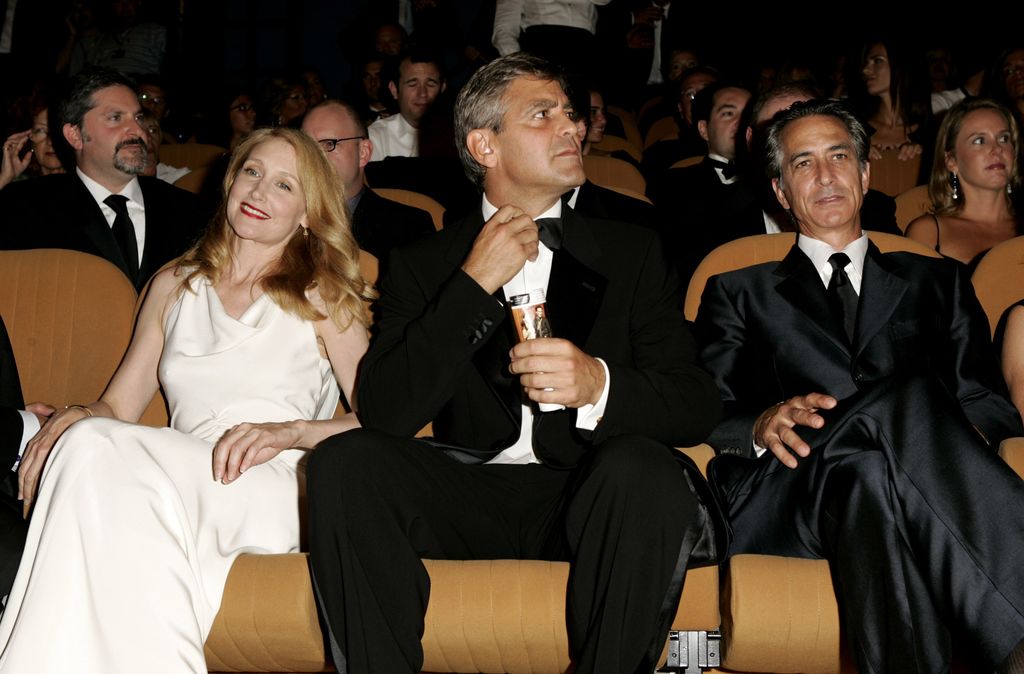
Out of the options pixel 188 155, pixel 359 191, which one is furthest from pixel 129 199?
pixel 188 155

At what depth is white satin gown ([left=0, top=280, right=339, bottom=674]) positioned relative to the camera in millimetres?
1664

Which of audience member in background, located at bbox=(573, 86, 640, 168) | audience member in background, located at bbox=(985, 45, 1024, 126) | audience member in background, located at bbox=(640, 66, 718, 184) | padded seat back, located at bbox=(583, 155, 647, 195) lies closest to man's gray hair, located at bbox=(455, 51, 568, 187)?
padded seat back, located at bbox=(583, 155, 647, 195)

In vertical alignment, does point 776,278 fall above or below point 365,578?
above

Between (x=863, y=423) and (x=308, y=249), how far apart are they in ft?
4.21

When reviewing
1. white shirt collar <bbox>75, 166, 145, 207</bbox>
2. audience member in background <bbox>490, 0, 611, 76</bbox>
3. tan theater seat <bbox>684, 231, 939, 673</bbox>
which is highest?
audience member in background <bbox>490, 0, 611, 76</bbox>

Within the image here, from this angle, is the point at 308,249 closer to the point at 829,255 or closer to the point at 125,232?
the point at 125,232

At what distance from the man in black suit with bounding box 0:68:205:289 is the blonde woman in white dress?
79 cm

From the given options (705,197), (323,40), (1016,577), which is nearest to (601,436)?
(1016,577)

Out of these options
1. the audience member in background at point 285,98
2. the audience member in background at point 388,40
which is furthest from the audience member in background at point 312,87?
the audience member in background at point 388,40

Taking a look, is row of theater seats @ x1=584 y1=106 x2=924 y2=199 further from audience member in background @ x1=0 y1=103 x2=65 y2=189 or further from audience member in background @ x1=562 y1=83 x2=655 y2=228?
audience member in background @ x1=0 y1=103 x2=65 y2=189

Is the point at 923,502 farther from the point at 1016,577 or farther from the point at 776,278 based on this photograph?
the point at 776,278

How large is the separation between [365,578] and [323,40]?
6623mm

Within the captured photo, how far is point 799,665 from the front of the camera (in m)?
1.73

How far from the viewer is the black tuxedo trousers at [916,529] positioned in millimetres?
1640
